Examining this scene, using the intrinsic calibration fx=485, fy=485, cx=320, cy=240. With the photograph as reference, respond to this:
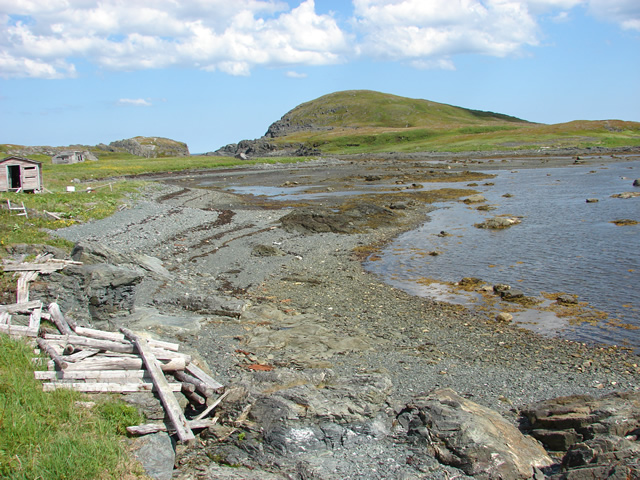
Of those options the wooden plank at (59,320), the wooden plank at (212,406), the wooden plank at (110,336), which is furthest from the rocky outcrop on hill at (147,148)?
the wooden plank at (212,406)

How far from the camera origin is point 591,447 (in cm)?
771

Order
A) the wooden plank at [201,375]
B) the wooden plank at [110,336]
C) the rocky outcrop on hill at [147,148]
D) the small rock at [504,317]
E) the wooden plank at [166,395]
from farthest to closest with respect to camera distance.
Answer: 1. the rocky outcrop on hill at [147,148]
2. the small rock at [504,317]
3. the wooden plank at [110,336]
4. the wooden plank at [201,375]
5. the wooden plank at [166,395]

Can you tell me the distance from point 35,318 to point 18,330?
74 cm

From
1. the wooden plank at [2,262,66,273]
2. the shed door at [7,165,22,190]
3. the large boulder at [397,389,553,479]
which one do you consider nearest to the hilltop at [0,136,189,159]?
the shed door at [7,165,22,190]

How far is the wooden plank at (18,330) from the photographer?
10.1 metres

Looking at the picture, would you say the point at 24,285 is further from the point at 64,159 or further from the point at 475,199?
the point at 64,159

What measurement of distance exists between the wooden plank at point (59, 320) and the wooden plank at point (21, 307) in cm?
41

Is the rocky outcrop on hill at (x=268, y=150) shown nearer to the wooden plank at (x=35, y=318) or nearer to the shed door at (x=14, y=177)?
the shed door at (x=14, y=177)

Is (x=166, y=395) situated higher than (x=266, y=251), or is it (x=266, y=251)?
(x=166, y=395)

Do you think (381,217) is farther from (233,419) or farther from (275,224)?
(233,419)

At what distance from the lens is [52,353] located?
9.35 metres

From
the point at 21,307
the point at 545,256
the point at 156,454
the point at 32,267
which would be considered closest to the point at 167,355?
the point at 156,454

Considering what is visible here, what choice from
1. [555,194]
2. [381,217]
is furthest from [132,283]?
[555,194]

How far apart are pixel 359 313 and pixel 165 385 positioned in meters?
9.27
